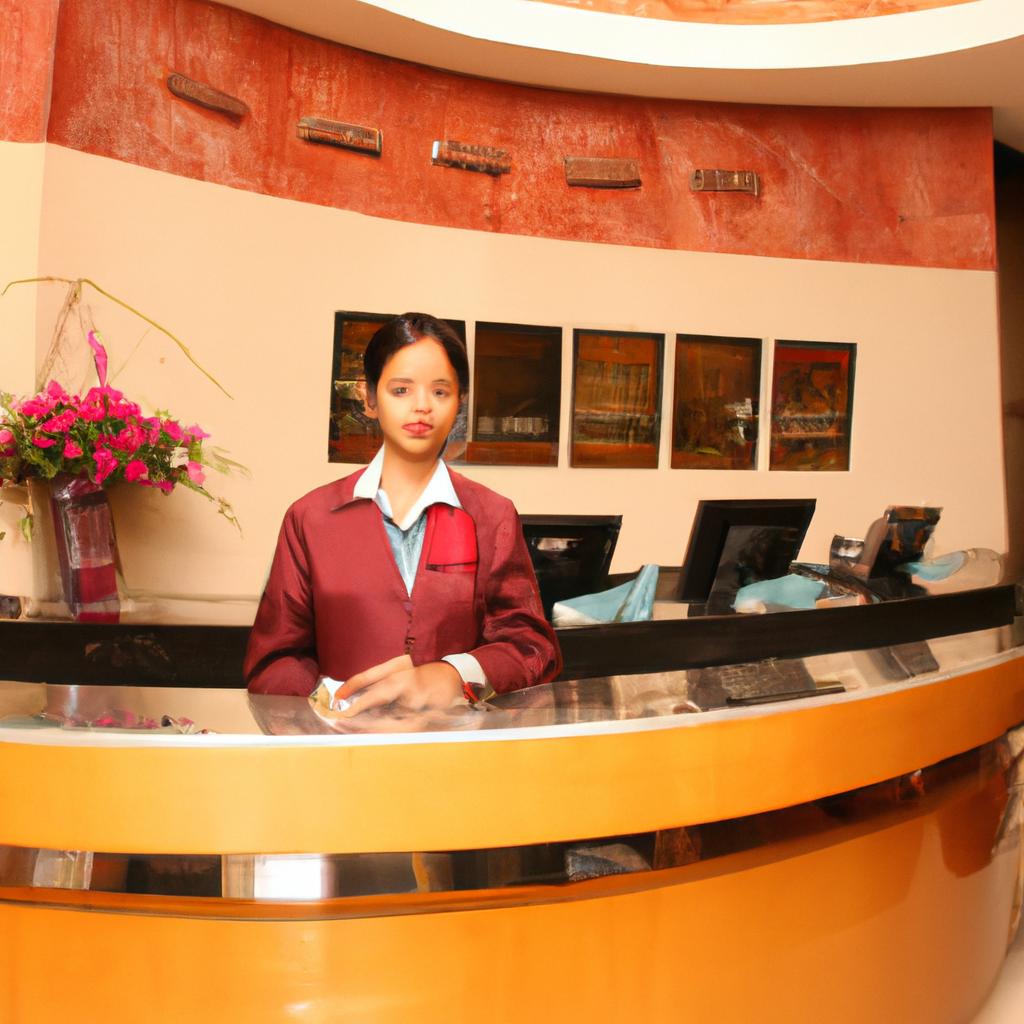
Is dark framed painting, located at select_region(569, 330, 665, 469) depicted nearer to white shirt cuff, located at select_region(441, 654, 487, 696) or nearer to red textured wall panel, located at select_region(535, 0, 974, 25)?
white shirt cuff, located at select_region(441, 654, 487, 696)

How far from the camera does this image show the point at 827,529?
2.81m

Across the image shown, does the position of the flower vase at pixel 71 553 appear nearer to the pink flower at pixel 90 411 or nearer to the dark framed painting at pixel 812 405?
the pink flower at pixel 90 411

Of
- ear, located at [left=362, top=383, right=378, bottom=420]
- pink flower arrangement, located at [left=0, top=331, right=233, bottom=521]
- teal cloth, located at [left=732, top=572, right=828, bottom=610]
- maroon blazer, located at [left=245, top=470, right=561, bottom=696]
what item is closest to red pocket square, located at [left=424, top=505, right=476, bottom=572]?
maroon blazer, located at [left=245, top=470, right=561, bottom=696]

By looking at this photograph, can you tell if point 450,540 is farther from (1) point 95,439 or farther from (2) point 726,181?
(2) point 726,181

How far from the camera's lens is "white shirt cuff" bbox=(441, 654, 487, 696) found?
2178 mm

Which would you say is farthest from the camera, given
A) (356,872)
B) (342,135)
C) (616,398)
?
(616,398)

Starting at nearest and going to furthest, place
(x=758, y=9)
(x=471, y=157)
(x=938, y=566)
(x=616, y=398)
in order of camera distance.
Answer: (x=471, y=157)
(x=616, y=398)
(x=758, y=9)
(x=938, y=566)

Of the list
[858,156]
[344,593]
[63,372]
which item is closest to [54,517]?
[63,372]

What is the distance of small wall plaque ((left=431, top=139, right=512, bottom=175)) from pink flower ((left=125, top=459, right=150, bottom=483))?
91 centimetres

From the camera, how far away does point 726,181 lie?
8.90ft

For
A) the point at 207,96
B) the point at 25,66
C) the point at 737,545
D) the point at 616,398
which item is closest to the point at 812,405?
the point at 737,545

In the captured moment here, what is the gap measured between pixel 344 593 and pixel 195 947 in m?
0.70

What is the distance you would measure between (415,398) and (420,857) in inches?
35.3

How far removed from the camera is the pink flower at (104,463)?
212 cm
